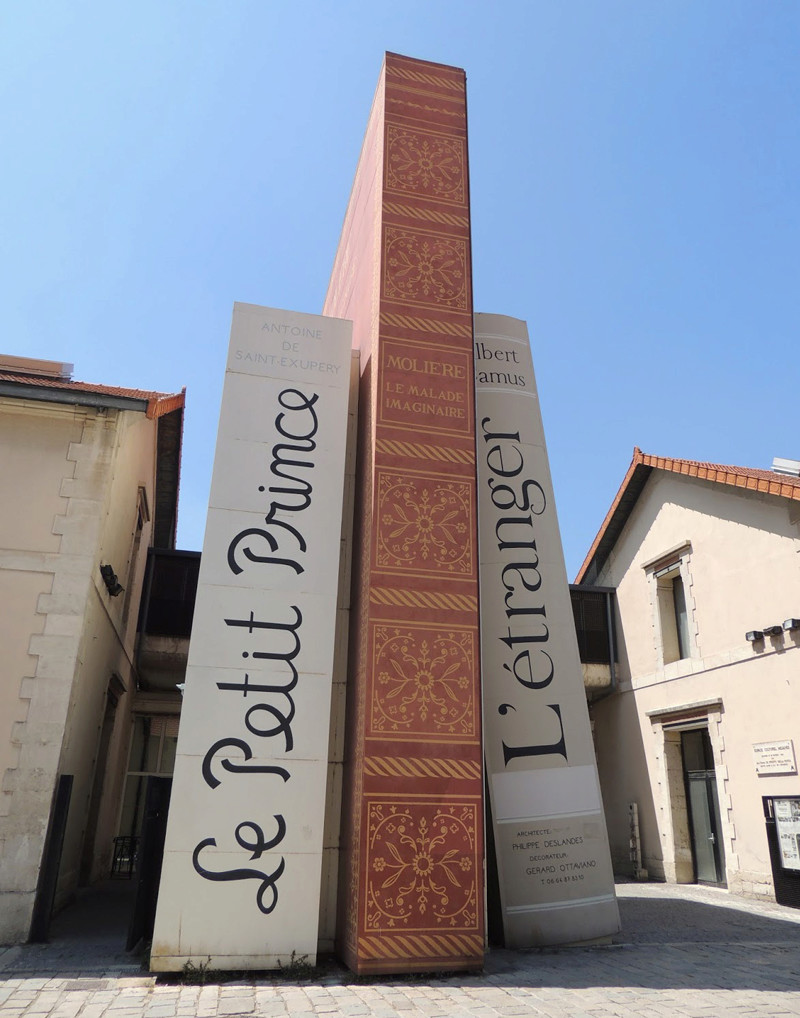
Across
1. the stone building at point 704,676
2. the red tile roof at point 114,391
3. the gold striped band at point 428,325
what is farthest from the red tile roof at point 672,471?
the red tile roof at point 114,391

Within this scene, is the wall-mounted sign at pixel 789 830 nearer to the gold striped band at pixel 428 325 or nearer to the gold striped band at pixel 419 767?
the gold striped band at pixel 419 767

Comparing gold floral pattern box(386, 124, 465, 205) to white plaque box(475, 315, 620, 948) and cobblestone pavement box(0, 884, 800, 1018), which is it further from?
cobblestone pavement box(0, 884, 800, 1018)

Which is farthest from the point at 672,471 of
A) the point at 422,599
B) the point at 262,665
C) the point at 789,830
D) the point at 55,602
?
the point at 55,602

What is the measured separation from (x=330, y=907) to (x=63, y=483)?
204 inches

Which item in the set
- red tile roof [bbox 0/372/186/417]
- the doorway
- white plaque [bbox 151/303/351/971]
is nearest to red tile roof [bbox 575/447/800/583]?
the doorway

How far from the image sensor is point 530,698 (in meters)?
7.80

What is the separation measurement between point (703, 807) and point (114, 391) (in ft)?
36.8

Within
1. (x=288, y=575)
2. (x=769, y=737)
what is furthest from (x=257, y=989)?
(x=769, y=737)

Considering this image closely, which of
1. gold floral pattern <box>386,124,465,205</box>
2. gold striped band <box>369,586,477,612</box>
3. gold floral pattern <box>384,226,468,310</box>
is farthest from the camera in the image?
gold floral pattern <box>386,124,465,205</box>

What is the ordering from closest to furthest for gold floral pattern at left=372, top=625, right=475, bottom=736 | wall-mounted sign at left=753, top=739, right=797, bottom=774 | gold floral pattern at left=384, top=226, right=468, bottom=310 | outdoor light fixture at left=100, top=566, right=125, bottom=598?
gold floral pattern at left=372, top=625, right=475, bottom=736 → gold floral pattern at left=384, top=226, right=468, bottom=310 → outdoor light fixture at left=100, top=566, right=125, bottom=598 → wall-mounted sign at left=753, top=739, right=797, bottom=774

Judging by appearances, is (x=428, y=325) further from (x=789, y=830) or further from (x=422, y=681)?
(x=789, y=830)

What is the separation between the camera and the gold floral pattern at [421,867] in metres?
5.90

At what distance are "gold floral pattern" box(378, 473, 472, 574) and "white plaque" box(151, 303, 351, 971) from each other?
59 centimetres

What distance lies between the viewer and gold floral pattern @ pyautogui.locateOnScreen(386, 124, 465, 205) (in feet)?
28.6
